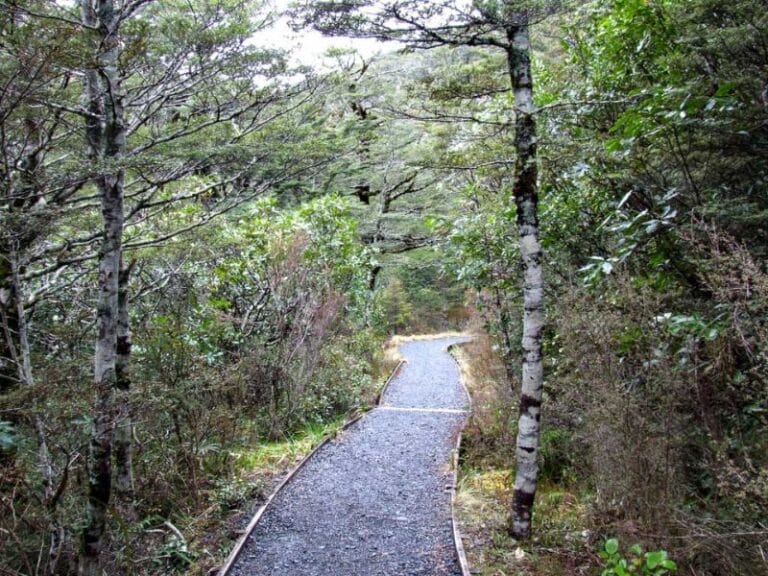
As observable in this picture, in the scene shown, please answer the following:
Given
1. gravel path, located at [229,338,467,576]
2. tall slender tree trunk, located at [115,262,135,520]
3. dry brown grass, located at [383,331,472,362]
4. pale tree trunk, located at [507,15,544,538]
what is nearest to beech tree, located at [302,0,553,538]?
pale tree trunk, located at [507,15,544,538]

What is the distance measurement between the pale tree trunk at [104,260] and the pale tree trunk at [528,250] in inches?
138

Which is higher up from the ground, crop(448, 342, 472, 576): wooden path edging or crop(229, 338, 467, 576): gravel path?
crop(448, 342, 472, 576): wooden path edging

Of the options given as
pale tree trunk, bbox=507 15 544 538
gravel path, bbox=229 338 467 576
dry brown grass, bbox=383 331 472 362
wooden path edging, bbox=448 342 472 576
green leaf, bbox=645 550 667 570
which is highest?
pale tree trunk, bbox=507 15 544 538

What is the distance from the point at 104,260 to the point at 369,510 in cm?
426

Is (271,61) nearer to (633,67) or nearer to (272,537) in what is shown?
(633,67)

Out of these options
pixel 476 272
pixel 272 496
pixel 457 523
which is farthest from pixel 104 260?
pixel 476 272

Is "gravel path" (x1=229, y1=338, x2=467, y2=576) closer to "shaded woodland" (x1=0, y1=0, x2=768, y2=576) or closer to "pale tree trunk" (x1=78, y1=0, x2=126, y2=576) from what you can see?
"shaded woodland" (x1=0, y1=0, x2=768, y2=576)

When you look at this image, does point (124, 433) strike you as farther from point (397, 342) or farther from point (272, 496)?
point (397, 342)

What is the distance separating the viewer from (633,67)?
487cm

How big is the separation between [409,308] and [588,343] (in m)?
23.0

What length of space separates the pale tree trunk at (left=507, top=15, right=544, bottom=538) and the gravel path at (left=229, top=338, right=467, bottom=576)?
137 cm

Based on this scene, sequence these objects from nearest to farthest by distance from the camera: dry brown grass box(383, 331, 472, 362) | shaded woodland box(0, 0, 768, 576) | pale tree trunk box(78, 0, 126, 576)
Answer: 1. shaded woodland box(0, 0, 768, 576)
2. pale tree trunk box(78, 0, 126, 576)
3. dry brown grass box(383, 331, 472, 362)

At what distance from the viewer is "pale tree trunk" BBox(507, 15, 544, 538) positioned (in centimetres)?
463

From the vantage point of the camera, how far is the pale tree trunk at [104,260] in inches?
149
